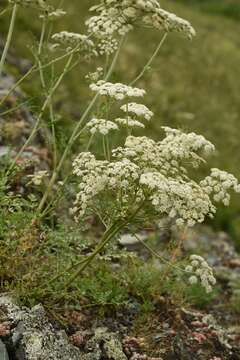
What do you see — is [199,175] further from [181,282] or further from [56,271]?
[56,271]

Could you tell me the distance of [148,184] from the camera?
4465 millimetres

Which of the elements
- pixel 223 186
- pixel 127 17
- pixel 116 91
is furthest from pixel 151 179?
pixel 127 17

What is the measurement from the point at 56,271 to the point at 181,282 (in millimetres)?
1892

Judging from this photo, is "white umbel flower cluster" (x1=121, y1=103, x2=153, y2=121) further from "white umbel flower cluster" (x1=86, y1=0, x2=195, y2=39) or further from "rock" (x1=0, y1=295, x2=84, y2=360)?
"rock" (x1=0, y1=295, x2=84, y2=360)

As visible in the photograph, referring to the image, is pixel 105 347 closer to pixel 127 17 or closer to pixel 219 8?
pixel 127 17

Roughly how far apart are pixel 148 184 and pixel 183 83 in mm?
10862

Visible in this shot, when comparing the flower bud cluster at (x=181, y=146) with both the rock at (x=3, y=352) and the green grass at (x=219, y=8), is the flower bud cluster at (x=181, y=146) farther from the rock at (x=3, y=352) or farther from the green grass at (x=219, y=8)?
the green grass at (x=219, y=8)

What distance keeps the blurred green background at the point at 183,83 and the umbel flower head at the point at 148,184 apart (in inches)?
217

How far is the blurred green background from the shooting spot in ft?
40.4

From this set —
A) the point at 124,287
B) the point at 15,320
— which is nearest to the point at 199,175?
the point at 124,287

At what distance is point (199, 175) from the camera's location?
1148 cm

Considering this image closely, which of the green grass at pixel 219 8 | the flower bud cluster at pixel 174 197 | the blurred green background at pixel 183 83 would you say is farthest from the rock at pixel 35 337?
the green grass at pixel 219 8

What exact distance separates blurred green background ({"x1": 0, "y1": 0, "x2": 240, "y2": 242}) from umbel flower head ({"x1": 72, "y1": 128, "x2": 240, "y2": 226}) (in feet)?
18.1

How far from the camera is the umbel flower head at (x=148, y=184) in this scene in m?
4.57
